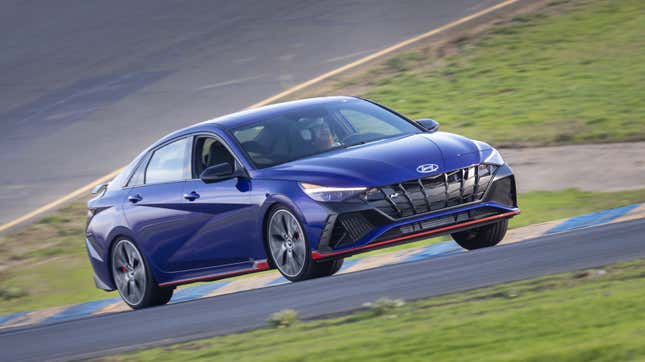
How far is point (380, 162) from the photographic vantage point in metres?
9.78

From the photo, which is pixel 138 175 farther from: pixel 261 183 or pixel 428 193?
pixel 428 193

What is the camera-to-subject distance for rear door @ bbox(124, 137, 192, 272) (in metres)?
11.0

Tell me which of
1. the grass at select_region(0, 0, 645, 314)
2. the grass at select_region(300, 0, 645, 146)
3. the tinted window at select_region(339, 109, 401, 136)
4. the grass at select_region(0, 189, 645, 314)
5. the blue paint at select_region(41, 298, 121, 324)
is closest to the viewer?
the tinted window at select_region(339, 109, 401, 136)

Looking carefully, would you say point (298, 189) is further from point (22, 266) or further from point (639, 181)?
point (22, 266)

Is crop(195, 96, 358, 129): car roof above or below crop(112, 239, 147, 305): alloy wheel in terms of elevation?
above

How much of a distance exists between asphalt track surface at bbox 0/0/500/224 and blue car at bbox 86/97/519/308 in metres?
6.05

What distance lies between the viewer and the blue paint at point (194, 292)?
40.0 feet

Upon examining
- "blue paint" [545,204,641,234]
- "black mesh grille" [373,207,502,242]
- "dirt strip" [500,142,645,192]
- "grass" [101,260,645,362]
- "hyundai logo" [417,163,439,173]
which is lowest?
"dirt strip" [500,142,645,192]

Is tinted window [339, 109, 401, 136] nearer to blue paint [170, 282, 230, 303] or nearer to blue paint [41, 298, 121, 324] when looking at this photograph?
blue paint [170, 282, 230, 303]

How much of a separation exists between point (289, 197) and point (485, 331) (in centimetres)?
350

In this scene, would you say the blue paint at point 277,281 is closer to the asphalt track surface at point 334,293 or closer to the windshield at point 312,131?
the windshield at point 312,131

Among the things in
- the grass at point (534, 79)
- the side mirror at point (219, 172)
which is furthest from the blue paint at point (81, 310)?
the grass at point (534, 79)

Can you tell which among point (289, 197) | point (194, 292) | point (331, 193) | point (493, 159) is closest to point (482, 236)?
point (493, 159)

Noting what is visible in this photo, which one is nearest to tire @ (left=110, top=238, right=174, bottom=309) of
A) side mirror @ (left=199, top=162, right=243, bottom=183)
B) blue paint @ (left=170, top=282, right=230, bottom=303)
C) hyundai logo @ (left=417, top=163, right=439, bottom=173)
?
blue paint @ (left=170, top=282, right=230, bottom=303)
